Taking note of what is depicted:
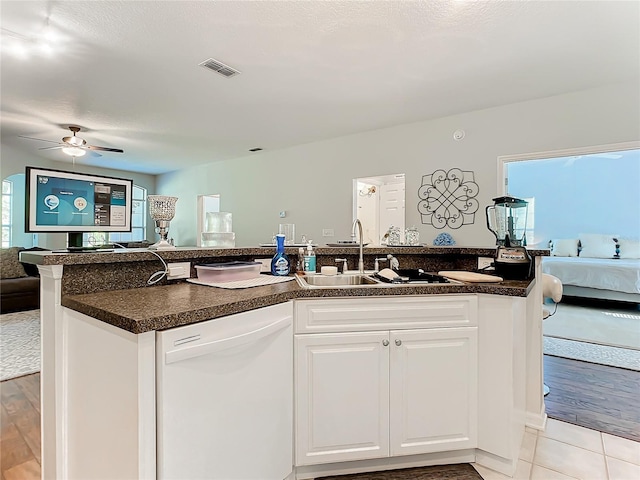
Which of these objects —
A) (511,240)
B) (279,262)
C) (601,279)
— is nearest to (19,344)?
(279,262)

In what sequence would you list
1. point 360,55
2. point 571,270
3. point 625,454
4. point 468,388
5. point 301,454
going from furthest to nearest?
point 571,270 → point 360,55 → point 625,454 → point 468,388 → point 301,454

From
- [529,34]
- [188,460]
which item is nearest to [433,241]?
[529,34]

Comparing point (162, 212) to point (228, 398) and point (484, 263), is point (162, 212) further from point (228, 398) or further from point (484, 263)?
point (484, 263)

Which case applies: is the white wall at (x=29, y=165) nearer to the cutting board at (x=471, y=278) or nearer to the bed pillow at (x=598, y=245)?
the cutting board at (x=471, y=278)

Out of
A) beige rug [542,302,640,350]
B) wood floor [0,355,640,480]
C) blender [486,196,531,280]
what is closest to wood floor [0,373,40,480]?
wood floor [0,355,640,480]

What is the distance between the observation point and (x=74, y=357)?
50.4 inches

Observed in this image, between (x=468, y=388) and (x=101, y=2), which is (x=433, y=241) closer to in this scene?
(x=468, y=388)

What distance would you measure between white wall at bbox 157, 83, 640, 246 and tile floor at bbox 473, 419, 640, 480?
87.6 inches

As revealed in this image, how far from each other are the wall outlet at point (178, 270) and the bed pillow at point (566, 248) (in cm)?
704

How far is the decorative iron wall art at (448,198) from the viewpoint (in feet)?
13.3

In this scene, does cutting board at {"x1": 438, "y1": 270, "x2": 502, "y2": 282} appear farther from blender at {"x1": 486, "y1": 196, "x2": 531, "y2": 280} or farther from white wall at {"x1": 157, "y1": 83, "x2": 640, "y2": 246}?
white wall at {"x1": 157, "y1": 83, "x2": 640, "y2": 246}

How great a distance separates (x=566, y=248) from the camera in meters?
6.57

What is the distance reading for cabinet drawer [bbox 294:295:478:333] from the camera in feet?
5.18

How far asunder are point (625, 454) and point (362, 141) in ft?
13.7
